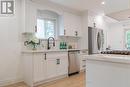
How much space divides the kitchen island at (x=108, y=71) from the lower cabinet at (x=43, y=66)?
2.10 m

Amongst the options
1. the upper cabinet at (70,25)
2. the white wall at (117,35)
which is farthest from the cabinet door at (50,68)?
the white wall at (117,35)

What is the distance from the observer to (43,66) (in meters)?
3.66

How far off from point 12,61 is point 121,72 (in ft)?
10.2

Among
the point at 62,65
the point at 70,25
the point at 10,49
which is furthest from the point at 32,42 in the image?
the point at 70,25

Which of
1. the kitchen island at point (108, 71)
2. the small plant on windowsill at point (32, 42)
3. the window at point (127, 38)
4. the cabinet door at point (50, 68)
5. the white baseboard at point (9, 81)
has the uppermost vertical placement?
the window at point (127, 38)

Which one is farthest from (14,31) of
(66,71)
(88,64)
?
(88,64)

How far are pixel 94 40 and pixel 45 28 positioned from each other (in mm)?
2370

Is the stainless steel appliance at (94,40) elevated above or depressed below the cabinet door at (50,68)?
above

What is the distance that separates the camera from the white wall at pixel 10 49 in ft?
11.5

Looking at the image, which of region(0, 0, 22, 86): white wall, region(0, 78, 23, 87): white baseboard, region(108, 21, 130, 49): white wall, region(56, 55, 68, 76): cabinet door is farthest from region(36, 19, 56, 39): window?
region(108, 21, 130, 49): white wall

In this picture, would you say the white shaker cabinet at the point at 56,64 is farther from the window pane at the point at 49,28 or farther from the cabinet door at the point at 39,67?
the window pane at the point at 49,28

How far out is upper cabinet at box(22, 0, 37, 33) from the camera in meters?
3.82

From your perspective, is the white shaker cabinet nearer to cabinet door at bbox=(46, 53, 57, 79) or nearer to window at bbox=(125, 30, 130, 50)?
cabinet door at bbox=(46, 53, 57, 79)

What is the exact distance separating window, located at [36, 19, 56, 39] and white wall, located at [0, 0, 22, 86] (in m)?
0.90
